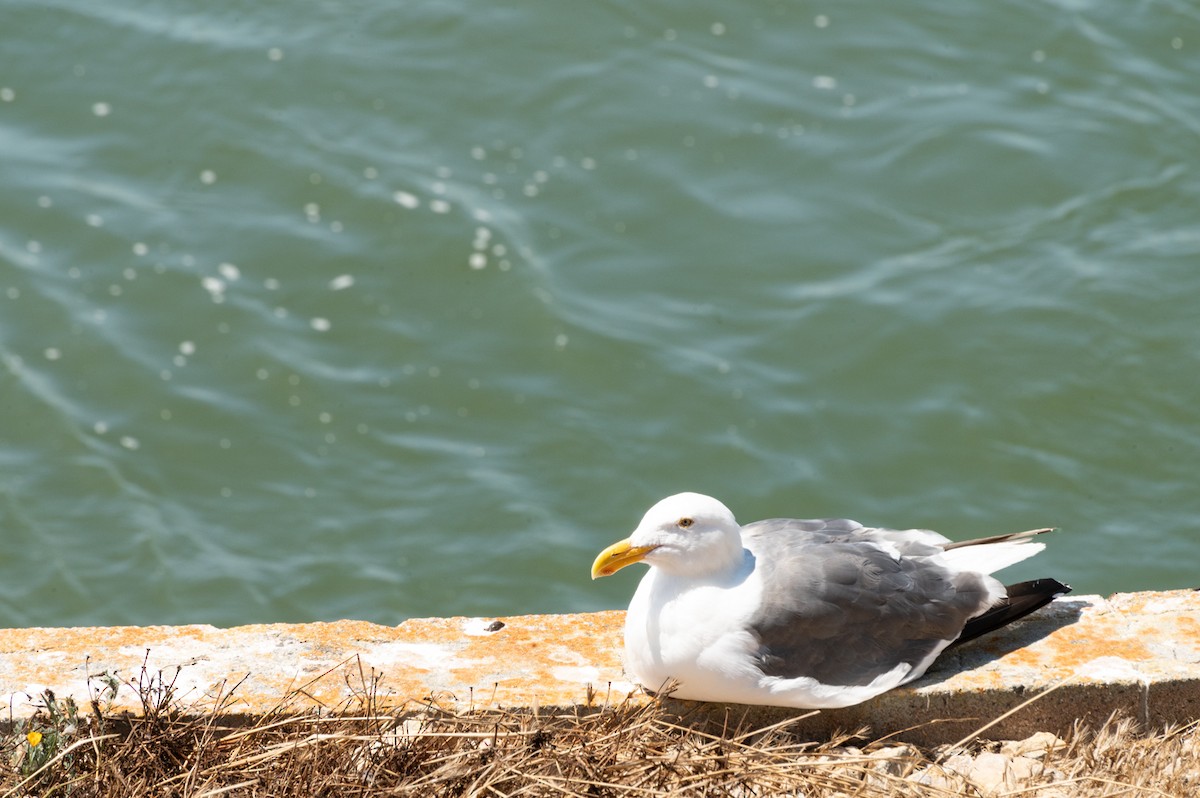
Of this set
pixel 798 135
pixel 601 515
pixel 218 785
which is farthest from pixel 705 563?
pixel 798 135

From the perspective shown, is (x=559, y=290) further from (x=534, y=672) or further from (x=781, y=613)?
(x=781, y=613)

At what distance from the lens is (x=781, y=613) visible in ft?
13.9

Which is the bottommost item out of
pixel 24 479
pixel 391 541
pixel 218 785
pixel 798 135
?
pixel 218 785

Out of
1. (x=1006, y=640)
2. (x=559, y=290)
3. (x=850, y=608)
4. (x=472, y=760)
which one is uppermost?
(x=559, y=290)

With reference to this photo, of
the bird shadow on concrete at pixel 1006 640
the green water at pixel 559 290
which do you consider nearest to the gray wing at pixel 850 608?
the bird shadow on concrete at pixel 1006 640

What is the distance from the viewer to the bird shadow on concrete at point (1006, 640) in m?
4.48

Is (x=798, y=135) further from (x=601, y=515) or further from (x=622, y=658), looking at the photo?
(x=622, y=658)

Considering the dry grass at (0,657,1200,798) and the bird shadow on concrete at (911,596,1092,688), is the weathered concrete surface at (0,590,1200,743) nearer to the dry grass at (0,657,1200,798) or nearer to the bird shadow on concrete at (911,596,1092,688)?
the bird shadow on concrete at (911,596,1092,688)

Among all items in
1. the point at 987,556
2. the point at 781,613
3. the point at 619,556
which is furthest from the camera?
the point at 987,556

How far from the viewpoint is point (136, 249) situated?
9812 mm

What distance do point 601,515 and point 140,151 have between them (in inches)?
189

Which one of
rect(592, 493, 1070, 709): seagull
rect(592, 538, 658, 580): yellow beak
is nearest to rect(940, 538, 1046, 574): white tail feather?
rect(592, 493, 1070, 709): seagull

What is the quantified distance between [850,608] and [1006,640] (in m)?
0.66

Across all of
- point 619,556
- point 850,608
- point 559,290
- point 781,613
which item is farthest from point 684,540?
point 559,290
